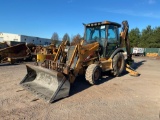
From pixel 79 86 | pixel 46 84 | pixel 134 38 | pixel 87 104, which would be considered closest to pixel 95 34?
pixel 79 86

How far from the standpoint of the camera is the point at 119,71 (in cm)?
877

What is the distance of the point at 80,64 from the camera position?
6500mm

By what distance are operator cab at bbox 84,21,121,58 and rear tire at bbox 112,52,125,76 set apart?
37 cm

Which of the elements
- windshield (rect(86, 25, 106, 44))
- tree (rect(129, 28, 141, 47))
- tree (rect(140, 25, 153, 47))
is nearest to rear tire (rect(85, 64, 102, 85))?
windshield (rect(86, 25, 106, 44))

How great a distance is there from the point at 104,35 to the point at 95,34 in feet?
1.73

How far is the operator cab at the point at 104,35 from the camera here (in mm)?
7988

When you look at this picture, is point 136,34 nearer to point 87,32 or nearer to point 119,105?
point 87,32

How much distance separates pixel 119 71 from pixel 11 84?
17.0 ft

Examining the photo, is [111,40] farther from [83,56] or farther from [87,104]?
[87,104]

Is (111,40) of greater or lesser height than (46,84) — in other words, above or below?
above

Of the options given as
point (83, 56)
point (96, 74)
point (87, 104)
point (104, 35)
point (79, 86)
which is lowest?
point (87, 104)

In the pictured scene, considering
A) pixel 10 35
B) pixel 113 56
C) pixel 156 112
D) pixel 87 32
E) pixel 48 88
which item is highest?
pixel 10 35

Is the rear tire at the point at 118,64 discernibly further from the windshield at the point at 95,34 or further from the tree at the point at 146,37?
the tree at the point at 146,37

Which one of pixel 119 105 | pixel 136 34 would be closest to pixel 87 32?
pixel 119 105
